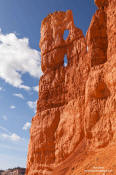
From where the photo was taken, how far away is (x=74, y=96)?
21469 millimetres

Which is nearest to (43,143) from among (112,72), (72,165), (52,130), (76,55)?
(52,130)

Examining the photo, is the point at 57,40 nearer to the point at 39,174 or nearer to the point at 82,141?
the point at 82,141

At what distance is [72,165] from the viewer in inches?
668

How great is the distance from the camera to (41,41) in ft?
94.5

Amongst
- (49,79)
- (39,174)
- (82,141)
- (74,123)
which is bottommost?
(39,174)

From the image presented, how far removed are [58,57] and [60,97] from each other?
4.59 meters

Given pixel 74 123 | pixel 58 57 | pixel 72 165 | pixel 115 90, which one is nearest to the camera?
pixel 115 90

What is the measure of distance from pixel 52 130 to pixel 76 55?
755cm

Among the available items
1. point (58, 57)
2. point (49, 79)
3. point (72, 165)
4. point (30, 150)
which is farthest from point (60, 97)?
point (72, 165)

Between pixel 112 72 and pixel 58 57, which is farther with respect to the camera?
pixel 58 57

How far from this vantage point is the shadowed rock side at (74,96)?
54.1 feet

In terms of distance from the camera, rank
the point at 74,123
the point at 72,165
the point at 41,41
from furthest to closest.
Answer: the point at 41,41 < the point at 74,123 < the point at 72,165

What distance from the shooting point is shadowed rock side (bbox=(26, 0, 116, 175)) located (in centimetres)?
1648

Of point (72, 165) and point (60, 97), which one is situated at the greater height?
point (60, 97)
